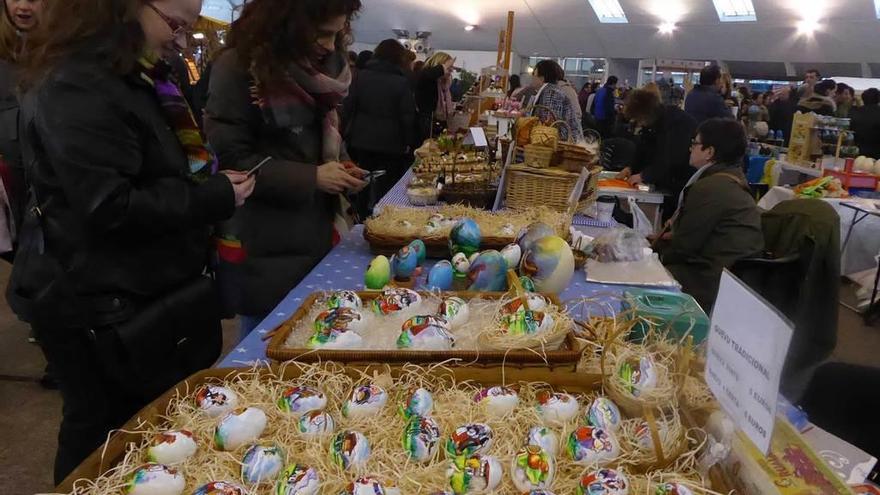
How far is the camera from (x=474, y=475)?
31.9 inches

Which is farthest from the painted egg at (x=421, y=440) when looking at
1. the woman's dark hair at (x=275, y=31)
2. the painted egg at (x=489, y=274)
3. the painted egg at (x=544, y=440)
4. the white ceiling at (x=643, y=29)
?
the white ceiling at (x=643, y=29)

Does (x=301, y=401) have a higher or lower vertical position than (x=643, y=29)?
lower

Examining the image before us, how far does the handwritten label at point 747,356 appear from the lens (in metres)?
0.65

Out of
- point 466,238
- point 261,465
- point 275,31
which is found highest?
point 275,31

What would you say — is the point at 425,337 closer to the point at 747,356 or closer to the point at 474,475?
the point at 474,475

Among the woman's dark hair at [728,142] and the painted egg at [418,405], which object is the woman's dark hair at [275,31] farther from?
the woman's dark hair at [728,142]

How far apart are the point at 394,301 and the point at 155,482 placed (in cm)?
60

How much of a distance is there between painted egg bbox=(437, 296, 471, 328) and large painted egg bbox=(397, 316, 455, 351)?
7cm

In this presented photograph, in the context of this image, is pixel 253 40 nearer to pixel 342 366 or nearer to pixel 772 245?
pixel 342 366

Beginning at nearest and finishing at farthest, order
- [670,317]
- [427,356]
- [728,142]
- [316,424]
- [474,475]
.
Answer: [474,475] → [316,424] → [427,356] → [670,317] → [728,142]

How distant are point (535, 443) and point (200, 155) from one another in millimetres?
932

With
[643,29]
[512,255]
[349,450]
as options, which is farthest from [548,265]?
[643,29]

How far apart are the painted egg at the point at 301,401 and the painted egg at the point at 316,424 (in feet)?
0.09

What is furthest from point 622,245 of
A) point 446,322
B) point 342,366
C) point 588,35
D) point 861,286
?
point 588,35
